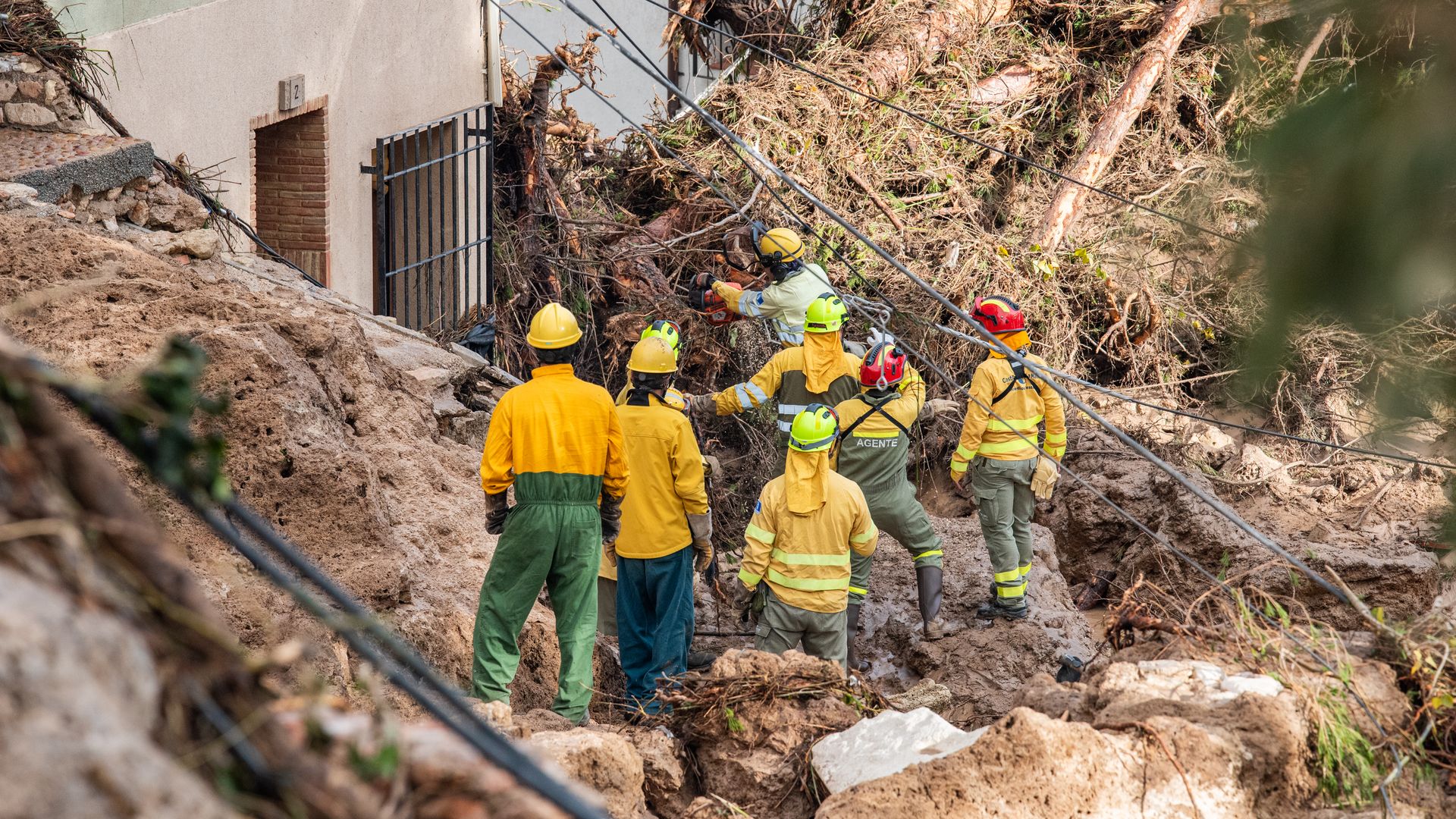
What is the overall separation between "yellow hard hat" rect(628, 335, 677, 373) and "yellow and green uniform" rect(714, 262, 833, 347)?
1954 millimetres

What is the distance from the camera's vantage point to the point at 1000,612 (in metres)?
7.34

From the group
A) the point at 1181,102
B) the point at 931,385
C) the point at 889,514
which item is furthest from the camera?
the point at 1181,102

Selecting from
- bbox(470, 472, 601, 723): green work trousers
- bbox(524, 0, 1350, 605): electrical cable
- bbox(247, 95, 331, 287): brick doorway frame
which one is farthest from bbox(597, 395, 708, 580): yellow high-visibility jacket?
bbox(247, 95, 331, 287): brick doorway frame

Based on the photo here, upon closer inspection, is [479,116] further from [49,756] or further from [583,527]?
[49,756]

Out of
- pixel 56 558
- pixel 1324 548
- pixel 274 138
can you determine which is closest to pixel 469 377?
pixel 274 138

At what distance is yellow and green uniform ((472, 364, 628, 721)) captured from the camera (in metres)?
5.09

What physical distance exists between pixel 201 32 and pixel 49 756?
7296mm

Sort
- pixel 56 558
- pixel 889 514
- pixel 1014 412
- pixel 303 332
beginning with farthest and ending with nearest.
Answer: pixel 1014 412 → pixel 889 514 → pixel 303 332 → pixel 56 558

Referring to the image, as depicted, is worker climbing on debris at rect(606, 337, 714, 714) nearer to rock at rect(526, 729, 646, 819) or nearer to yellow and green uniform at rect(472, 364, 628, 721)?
yellow and green uniform at rect(472, 364, 628, 721)

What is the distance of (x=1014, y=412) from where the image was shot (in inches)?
286

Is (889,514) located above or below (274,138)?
below

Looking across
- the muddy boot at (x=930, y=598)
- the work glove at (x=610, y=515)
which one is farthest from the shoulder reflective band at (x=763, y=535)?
the muddy boot at (x=930, y=598)

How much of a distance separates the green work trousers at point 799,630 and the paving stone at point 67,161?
4.06 meters

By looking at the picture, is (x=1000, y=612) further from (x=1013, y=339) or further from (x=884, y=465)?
(x=1013, y=339)
